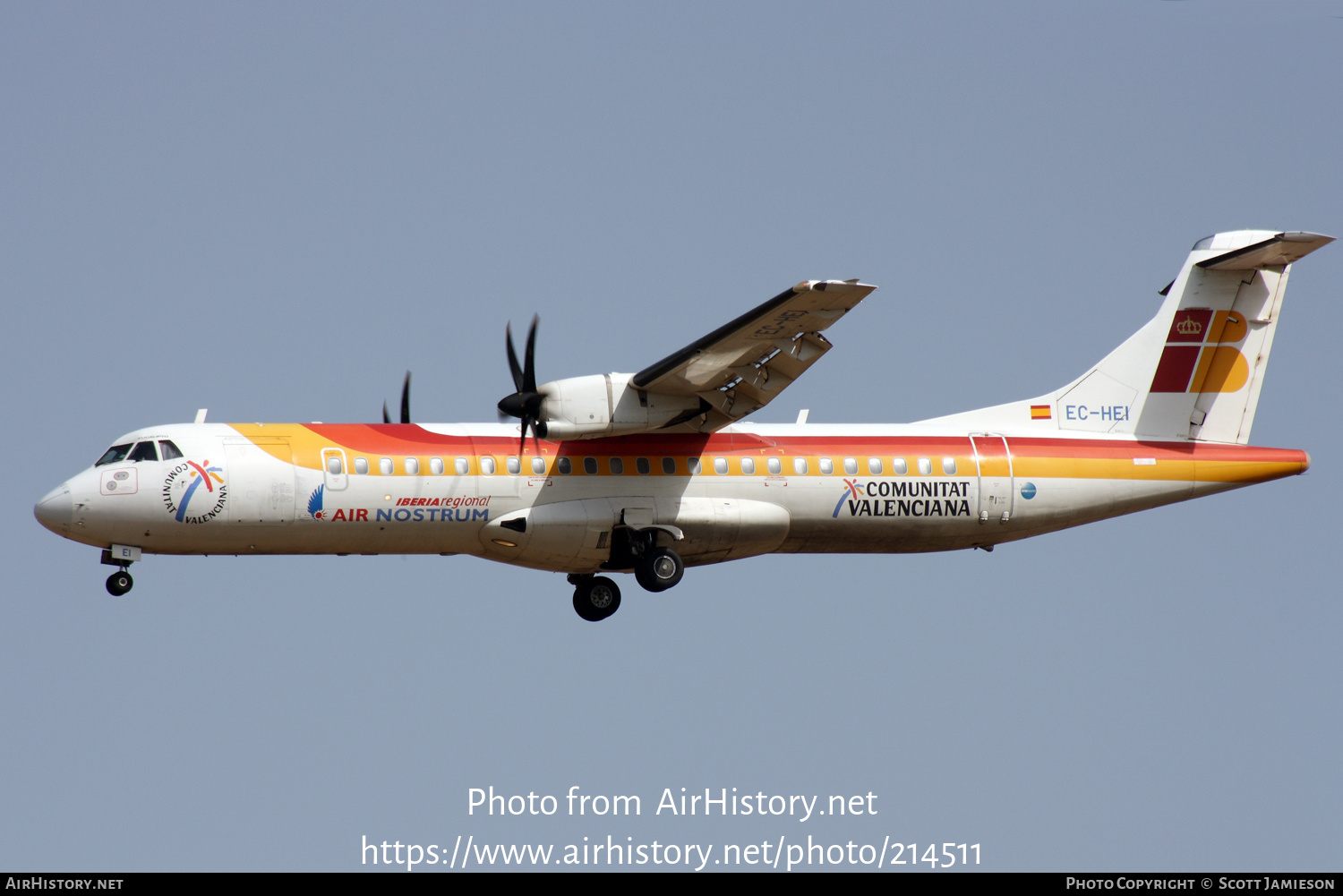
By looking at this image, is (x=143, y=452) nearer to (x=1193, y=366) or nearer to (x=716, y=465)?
(x=716, y=465)

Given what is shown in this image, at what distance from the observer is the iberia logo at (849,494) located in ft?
80.1

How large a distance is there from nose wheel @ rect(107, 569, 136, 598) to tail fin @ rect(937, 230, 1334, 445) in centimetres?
1358

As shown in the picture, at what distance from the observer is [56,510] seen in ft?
72.3

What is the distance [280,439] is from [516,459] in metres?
3.49

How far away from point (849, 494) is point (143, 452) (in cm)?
1065

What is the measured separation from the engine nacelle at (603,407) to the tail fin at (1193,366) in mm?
6010

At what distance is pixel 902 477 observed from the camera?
81.0ft

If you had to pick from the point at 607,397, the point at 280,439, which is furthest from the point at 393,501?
the point at 607,397

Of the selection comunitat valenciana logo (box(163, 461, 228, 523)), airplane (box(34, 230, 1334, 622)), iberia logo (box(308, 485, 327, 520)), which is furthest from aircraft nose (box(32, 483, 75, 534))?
iberia logo (box(308, 485, 327, 520))

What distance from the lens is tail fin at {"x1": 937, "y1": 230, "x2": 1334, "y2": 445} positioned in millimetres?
26156

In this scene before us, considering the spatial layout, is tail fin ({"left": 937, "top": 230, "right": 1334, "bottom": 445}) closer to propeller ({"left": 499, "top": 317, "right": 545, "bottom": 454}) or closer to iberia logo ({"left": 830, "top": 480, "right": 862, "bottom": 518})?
iberia logo ({"left": 830, "top": 480, "right": 862, "bottom": 518})

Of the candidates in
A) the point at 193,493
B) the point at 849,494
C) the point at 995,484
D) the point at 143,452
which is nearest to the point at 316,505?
the point at 193,493

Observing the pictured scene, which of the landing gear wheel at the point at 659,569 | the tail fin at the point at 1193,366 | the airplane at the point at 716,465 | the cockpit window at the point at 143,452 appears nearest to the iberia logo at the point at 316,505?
the airplane at the point at 716,465
